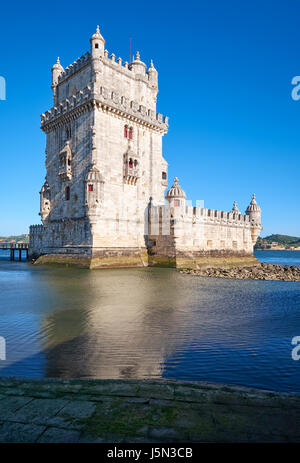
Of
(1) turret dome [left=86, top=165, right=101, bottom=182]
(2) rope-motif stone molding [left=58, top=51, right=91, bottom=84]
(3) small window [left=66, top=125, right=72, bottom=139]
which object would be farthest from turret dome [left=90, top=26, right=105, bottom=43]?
(1) turret dome [left=86, top=165, right=101, bottom=182]

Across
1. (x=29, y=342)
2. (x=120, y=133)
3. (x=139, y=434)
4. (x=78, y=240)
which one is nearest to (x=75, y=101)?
(x=120, y=133)

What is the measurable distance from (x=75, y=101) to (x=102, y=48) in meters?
5.94

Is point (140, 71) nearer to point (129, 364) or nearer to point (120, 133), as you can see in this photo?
point (120, 133)

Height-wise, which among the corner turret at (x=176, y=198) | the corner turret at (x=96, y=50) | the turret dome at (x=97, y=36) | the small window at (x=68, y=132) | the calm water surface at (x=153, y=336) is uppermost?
the turret dome at (x=97, y=36)

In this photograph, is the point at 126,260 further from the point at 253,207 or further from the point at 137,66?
the point at 137,66

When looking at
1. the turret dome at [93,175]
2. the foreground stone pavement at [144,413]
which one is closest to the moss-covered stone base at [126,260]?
the turret dome at [93,175]

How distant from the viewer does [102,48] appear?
30.6 metres

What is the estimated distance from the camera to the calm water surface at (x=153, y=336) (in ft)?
18.8

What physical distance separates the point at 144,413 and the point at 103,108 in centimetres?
3076

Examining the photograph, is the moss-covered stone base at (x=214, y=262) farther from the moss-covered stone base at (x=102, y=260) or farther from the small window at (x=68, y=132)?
the small window at (x=68, y=132)

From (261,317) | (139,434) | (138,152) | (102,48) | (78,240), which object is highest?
(102,48)

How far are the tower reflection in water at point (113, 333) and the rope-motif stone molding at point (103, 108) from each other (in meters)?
21.9

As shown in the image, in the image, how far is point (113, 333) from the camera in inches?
325

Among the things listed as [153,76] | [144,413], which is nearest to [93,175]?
[153,76]
